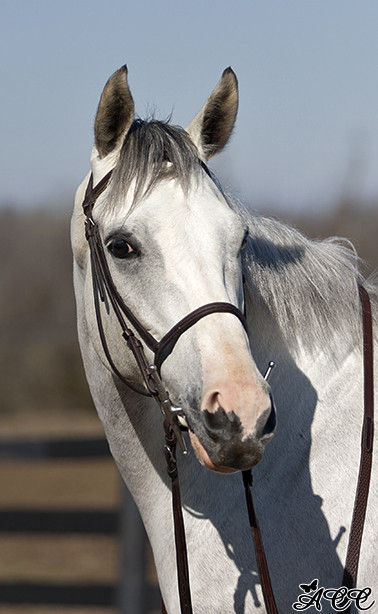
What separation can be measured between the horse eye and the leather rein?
8 centimetres

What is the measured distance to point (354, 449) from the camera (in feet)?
8.75

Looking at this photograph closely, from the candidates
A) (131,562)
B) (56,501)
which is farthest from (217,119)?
(56,501)

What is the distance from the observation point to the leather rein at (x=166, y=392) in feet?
7.96

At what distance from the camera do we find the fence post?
573 centimetres

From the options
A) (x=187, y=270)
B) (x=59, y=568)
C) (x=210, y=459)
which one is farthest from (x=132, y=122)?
(x=59, y=568)

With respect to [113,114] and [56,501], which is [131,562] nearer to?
[113,114]

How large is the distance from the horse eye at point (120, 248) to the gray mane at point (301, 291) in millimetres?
490

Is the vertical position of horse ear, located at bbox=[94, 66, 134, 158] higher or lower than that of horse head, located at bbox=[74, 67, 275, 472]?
higher

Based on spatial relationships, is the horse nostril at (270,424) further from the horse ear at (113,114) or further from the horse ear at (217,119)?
the horse ear at (113,114)

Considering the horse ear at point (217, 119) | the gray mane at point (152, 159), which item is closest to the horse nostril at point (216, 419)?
the gray mane at point (152, 159)

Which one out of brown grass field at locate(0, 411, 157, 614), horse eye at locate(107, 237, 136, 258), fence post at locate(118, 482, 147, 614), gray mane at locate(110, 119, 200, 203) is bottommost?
brown grass field at locate(0, 411, 157, 614)

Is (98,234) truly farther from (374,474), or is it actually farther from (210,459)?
(374,474)

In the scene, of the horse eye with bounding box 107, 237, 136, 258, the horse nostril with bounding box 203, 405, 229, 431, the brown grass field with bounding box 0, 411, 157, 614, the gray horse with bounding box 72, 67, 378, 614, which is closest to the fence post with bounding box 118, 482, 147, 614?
the brown grass field with bounding box 0, 411, 157, 614

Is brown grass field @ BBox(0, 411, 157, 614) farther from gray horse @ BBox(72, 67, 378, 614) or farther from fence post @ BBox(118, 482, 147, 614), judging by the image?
gray horse @ BBox(72, 67, 378, 614)
